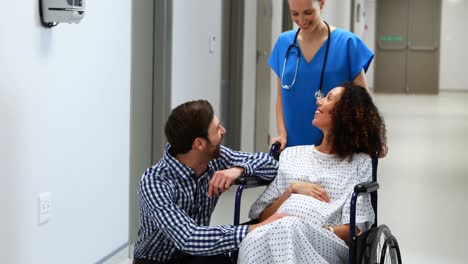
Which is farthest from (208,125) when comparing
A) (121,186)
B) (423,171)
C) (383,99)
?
(383,99)

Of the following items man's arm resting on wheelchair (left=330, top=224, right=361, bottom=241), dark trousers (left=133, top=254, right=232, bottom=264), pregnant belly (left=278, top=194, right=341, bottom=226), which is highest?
pregnant belly (left=278, top=194, right=341, bottom=226)

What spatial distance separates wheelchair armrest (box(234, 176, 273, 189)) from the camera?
2768 millimetres

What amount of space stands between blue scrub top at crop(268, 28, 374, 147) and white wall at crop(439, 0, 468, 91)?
20772mm

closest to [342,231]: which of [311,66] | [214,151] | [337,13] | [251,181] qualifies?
[251,181]

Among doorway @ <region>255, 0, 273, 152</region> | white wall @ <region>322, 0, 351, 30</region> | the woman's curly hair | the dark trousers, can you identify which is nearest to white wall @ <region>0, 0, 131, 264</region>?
the dark trousers

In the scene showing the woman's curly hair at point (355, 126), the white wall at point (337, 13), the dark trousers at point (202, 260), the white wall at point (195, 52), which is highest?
the white wall at point (337, 13)

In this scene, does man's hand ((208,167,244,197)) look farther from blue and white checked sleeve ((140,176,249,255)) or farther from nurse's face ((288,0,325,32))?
nurse's face ((288,0,325,32))

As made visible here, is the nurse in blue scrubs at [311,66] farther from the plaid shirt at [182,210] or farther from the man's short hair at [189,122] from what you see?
the man's short hair at [189,122]

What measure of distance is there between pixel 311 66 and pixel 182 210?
1.03 meters

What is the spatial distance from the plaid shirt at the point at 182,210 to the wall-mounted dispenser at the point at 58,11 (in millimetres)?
930

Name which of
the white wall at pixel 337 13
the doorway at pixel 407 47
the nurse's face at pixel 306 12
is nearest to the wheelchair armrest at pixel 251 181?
the nurse's face at pixel 306 12

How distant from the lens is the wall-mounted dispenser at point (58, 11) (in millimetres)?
3326

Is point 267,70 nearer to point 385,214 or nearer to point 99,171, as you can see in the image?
point 385,214

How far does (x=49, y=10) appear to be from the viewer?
3.35 meters
